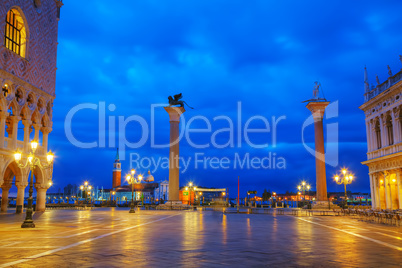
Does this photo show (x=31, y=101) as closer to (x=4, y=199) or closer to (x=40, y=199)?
(x=4, y=199)

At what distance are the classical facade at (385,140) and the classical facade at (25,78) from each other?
1387 inches

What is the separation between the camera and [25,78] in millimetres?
37500

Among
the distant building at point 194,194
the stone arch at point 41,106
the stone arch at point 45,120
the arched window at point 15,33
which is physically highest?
the arched window at point 15,33

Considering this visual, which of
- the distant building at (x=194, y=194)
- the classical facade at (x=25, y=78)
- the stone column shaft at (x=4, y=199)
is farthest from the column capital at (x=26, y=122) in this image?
the distant building at (x=194, y=194)

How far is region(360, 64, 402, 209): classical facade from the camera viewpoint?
117 feet

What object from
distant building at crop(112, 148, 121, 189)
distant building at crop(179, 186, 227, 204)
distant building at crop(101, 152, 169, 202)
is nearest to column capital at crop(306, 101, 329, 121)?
distant building at crop(179, 186, 227, 204)

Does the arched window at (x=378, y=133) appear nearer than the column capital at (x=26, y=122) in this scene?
No

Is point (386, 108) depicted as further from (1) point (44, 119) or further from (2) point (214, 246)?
(1) point (44, 119)

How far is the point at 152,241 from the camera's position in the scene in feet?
44.7

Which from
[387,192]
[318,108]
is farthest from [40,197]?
[387,192]

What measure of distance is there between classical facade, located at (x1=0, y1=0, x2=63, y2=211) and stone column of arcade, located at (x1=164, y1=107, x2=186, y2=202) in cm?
1475

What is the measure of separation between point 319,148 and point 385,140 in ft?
32.0

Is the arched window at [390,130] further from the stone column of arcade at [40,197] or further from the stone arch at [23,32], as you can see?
the stone column of arcade at [40,197]

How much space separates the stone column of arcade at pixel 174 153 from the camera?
49438 millimetres
